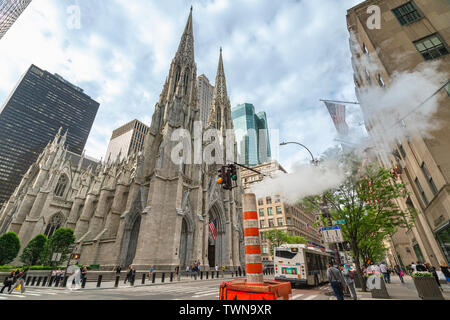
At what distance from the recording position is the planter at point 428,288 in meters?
8.57

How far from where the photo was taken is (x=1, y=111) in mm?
86875

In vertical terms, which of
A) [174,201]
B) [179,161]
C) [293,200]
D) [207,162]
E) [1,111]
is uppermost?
[1,111]

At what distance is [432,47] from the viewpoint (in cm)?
1617

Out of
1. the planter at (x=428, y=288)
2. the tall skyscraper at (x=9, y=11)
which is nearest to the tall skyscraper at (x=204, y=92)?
the tall skyscraper at (x=9, y=11)

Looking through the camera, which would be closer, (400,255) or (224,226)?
(224,226)

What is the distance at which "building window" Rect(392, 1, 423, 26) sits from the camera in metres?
18.0

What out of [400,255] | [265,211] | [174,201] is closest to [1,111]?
[174,201]

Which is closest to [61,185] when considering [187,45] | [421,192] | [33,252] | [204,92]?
[33,252]

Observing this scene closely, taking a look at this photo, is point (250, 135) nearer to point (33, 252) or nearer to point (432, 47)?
point (432, 47)

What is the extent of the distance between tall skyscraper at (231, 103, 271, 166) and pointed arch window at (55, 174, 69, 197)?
46.8 m

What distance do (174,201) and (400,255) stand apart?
4600cm

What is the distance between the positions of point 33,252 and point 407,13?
5083 centimetres
